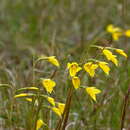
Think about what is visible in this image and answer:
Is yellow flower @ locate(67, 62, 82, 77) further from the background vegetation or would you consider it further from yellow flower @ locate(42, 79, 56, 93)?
the background vegetation

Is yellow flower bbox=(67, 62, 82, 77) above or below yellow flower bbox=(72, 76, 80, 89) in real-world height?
above

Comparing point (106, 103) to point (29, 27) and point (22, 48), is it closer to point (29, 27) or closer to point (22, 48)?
point (22, 48)

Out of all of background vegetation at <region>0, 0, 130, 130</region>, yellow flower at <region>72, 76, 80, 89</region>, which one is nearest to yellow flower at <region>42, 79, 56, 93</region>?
yellow flower at <region>72, 76, 80, 89</region>

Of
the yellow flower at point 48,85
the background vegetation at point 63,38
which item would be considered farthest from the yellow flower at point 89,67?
the background vegetation at point 63,38

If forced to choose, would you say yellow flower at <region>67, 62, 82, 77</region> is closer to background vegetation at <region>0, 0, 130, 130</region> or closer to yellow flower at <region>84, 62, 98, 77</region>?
yellow flower at <region>84, 62, 98, 77</region>

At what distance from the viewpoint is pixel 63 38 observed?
5.38 m

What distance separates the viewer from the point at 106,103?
121 inches

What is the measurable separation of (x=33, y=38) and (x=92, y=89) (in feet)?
11.1

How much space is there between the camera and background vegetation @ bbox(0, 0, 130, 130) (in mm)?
3189

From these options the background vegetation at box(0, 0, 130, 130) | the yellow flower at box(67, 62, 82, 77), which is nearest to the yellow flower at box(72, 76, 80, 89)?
the yellow flower at box(67, 62, 82, 77)

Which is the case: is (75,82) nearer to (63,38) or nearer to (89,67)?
(89,67)

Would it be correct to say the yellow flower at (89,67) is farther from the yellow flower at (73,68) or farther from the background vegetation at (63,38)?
the background vegetation at (63,38)

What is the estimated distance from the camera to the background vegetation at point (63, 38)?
319 centimetres

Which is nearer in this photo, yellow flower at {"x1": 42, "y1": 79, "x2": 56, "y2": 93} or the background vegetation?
yellow flower at {"x1": 42, "y1": 79, "x2": 56, "y2": 93}
